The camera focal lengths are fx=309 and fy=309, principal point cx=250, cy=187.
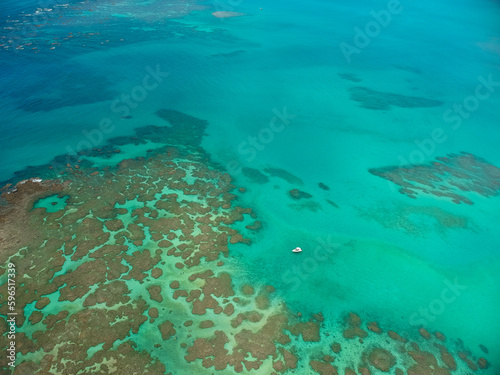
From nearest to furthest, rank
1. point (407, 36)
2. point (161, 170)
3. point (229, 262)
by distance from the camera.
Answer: point (229, 262)
point (161, 170)
point (407, 36)

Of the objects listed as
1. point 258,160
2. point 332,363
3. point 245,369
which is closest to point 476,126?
point 258,160

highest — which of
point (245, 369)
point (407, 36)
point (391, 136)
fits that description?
point (407, 36)

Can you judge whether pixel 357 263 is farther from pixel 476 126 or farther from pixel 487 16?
pixel 487 16
